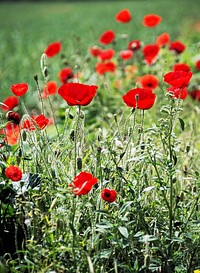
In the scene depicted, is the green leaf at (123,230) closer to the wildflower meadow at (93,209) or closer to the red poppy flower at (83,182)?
the wildflower meadow at (93,209)

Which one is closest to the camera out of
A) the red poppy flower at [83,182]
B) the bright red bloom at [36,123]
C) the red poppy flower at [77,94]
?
the red poppy flower at [83,182]

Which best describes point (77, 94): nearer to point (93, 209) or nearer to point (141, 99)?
point (141, 99)

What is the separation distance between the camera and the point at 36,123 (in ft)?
6.72

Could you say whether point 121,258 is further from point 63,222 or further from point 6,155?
point 6,155

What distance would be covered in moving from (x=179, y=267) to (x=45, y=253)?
0.47 meters

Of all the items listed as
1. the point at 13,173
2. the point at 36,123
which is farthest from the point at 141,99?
the point at 13,173

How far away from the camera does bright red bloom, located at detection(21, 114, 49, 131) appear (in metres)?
2.04

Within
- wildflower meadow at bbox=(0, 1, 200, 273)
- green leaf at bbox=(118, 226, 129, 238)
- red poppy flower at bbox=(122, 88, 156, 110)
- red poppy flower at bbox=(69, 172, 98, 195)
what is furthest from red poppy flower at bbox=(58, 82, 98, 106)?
green leaf at bbox=(118, 226, 129, 238)

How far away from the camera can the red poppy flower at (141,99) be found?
1.95m

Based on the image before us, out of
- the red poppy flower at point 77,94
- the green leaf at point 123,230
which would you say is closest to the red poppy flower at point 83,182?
the green leaf at point 123,230

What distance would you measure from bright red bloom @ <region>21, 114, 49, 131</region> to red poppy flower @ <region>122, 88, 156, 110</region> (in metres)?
0.33

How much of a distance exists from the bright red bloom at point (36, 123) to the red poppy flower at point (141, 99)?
33 cm

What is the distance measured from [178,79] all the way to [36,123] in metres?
0.55

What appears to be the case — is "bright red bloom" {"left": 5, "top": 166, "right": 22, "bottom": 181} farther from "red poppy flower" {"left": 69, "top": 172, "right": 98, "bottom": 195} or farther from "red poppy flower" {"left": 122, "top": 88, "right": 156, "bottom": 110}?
"red poppy flower" {"left": 122, "top": 88, "right": 156, "bottom": 110}
